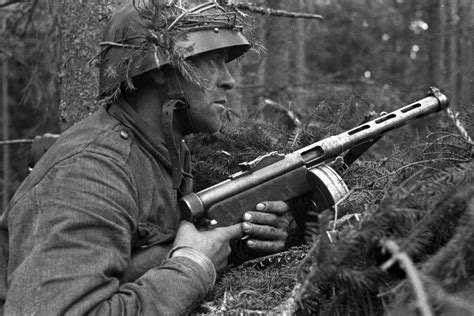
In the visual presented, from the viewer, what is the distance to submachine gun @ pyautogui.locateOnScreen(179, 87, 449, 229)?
11.1 ft

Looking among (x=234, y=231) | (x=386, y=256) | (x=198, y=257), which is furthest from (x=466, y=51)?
(x=386, y=256)

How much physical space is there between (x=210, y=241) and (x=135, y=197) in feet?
1.27

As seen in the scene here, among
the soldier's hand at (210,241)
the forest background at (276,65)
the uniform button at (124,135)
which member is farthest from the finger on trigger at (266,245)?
the forest background at (276,65)

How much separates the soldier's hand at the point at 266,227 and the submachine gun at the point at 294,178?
0.13 ft

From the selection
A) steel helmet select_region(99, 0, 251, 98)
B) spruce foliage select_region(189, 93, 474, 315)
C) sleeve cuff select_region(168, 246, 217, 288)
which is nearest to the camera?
spruce foliage select_region(189, 93, 474, 315)

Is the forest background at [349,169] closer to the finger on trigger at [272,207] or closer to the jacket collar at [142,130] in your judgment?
the finger on trigger at [272,207]

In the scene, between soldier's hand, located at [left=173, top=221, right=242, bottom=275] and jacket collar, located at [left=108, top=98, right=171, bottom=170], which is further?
jacket collar, located at [left=108, top=98, right=171, bottom=170]

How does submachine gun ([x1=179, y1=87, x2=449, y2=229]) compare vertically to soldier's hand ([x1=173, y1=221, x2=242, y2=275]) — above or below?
above

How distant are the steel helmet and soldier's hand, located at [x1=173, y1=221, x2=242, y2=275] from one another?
703 millimetres

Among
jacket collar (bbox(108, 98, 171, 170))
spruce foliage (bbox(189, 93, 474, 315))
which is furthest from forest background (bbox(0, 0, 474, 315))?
jacket collar (bbox(108, 98, 171, 170))

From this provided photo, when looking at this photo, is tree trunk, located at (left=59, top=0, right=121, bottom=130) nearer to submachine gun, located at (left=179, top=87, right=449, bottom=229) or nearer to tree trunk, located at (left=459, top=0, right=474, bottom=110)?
submachine gun, located at (left=179, top=87, right=449, bottom=229)

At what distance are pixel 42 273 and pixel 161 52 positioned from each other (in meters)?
1.12

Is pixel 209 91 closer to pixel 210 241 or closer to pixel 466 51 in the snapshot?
pixel 210 241

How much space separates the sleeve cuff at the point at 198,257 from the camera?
3.15 m
